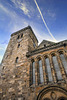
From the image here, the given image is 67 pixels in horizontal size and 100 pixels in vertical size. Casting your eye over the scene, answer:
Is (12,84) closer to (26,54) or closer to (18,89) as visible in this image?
(18,89)

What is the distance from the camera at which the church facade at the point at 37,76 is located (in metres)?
6.95

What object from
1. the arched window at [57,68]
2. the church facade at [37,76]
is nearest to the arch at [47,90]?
the church facade at [37,76]

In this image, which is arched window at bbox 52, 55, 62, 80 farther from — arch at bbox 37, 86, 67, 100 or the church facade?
arch at bbox 37, 86, 67, 100

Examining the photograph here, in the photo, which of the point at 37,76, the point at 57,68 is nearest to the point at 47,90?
the point at 37,76

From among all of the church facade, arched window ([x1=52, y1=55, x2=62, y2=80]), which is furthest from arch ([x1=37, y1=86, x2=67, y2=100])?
arched window ([x1=52, y1=55, x2=62, y2=80])

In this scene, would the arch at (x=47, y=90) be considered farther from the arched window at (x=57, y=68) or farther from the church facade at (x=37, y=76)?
the arched window at (x=57, y=68)

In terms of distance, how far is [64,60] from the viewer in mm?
8672

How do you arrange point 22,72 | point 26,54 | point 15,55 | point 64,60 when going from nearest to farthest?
point 64,60 → point 22,72 → point 26,54 → point 15,55

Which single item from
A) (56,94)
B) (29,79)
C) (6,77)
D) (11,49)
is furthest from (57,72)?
(11,49)

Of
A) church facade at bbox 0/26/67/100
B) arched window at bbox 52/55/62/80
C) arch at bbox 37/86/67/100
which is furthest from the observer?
arched window at bbox 52/55/62/80

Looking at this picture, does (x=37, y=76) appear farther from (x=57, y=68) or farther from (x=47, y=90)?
(x=57, y=68)

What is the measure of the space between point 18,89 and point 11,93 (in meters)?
0.89

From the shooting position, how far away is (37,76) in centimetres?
851

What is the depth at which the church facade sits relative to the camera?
6945 mm
